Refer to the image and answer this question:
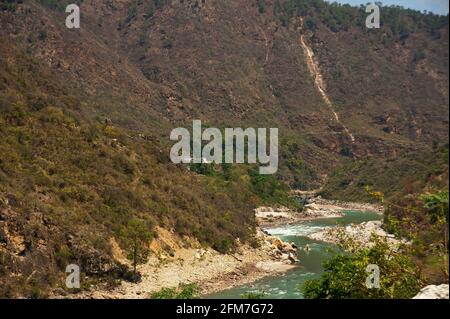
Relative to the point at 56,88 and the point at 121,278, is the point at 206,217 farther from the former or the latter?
the point at 56,88

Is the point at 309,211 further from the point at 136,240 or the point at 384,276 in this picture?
the point at 384,276

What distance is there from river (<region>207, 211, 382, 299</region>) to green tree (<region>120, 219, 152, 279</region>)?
18.4 feet

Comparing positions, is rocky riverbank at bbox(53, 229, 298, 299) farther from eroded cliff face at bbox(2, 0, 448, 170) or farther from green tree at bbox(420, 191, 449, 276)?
→ eroded cliff face at bbox(2, 0, 448, 170)

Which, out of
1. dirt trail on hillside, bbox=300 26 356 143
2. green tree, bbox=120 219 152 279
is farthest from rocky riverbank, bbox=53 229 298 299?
dirt trail on hillside, bbox=300 26 356 143

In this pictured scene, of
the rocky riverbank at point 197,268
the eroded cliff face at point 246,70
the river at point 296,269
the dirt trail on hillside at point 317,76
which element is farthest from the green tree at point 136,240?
the dirt trail on hillside at point 317,76

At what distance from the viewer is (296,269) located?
42.1 m

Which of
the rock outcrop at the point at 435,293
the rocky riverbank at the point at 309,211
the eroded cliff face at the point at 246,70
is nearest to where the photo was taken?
the rock outcrop at the point at 435,293

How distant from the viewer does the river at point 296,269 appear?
3375 centimetres

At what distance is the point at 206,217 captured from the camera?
47656mm

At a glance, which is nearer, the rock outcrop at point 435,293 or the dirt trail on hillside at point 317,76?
the rock outcrop at point 435,293

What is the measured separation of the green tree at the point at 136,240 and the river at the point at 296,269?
18.4 feet

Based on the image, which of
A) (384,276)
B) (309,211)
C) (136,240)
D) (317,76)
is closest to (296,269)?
(136,240)

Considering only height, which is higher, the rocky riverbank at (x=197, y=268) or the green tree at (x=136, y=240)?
the green tree at (x=136, y=240)

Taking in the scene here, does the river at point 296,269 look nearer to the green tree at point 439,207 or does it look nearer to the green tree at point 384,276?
the green tree at point 384,276
